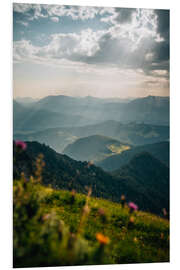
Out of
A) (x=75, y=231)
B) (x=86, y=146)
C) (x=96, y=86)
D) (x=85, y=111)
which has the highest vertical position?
(x=96, y=86)

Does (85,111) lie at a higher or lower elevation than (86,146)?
higher

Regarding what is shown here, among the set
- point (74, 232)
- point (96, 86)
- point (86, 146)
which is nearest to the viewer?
point (74, 232)

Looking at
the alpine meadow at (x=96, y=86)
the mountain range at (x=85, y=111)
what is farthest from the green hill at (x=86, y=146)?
the mountain range at (x=85, y=111)

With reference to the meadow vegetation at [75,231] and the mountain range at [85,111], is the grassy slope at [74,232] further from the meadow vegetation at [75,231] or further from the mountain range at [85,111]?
the mountain range at [85,111]

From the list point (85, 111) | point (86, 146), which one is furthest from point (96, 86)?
point (86, 146)

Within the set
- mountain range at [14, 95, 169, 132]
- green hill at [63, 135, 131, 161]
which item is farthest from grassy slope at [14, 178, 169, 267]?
mountain range at [14, 95, 169, 132]

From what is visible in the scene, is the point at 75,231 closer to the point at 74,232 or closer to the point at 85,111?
the point at 74,232

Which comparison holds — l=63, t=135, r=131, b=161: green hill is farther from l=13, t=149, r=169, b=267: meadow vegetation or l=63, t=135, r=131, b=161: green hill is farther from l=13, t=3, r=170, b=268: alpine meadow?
l=13, t=149, r=169, b=267: meadow vegetation
